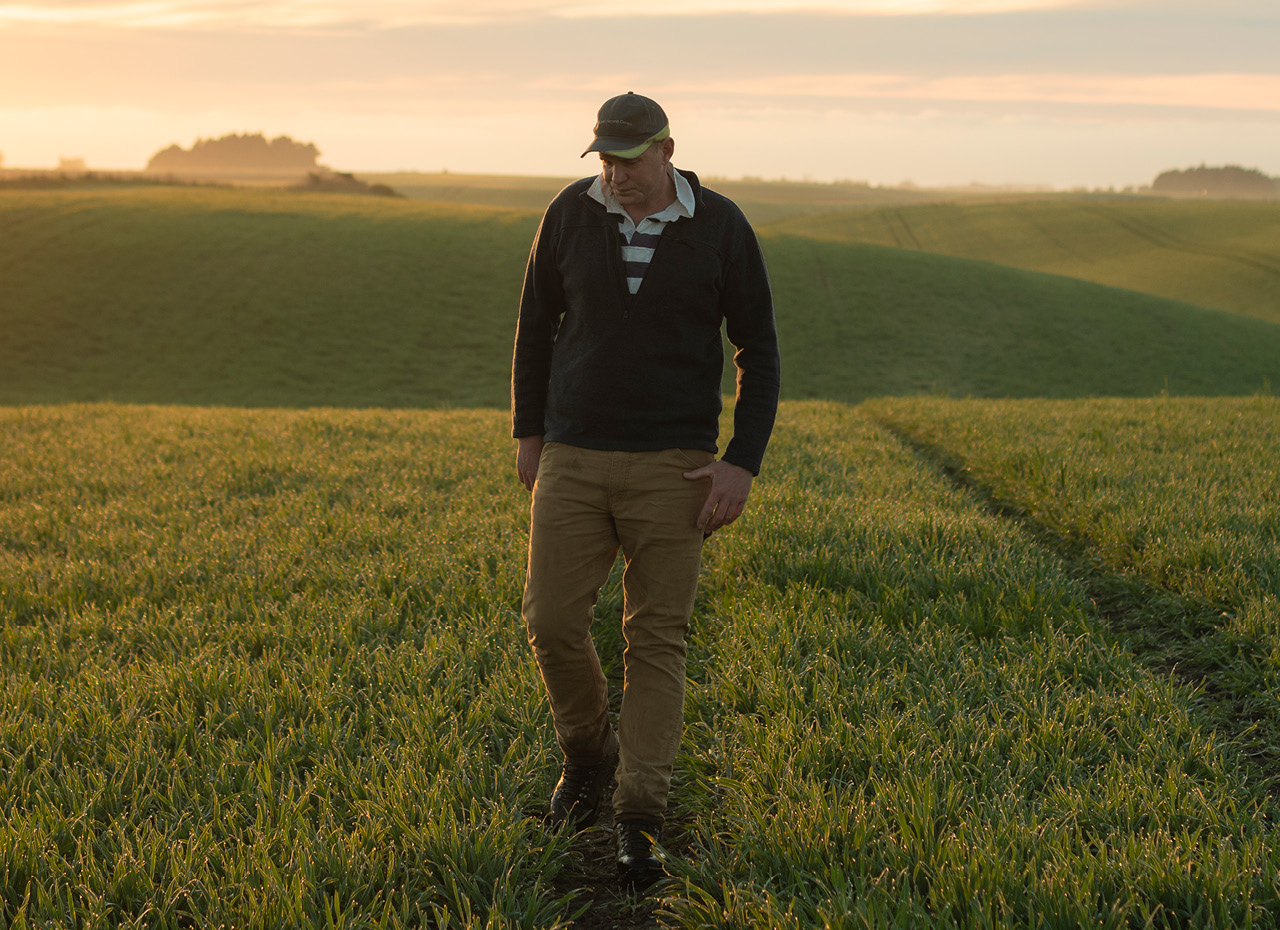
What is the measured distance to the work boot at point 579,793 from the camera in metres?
3.57

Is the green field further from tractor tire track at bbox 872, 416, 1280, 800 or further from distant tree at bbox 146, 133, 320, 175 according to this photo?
distant tree at bbox 146, 133, 320, 175

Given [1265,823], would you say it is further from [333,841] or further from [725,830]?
[333,841]

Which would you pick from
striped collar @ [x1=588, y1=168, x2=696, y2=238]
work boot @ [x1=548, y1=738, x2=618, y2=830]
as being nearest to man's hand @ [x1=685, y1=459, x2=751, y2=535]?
striped collar @ [x1=588, y1=168, x2=696, y2=238]

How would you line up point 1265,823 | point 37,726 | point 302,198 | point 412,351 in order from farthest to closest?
point 302,198 < point 412,351 < point 37,726 < point 1265,823

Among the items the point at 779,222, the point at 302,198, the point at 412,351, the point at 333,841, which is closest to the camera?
the point at 333,841

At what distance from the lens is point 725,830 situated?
3422mm

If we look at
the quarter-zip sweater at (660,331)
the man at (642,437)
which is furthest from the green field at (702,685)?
the quarter-zip sweater at (660,331)

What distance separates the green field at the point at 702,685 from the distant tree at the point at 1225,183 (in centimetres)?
21378

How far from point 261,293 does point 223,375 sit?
8.51 metres

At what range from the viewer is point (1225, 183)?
18738cm

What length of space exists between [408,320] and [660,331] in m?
36.8

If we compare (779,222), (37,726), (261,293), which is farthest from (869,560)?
(779,222)

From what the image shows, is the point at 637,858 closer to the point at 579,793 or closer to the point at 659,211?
the point at 579,793

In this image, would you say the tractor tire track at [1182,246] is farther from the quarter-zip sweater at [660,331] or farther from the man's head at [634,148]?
the man's head at [634,148]
